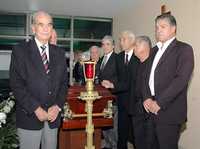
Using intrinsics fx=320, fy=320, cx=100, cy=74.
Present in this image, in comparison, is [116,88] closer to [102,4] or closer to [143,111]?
[143,111]

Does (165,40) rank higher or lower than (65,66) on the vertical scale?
higher

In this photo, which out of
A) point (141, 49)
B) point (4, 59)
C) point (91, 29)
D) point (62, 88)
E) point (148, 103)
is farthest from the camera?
point (91, 29)

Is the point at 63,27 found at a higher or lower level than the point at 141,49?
higher

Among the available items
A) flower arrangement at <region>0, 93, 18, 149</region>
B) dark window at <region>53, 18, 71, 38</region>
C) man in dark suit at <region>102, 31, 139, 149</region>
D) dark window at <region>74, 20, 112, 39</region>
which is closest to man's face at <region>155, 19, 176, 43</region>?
man in dark suit at <region>102, 31, 139, 149</region>

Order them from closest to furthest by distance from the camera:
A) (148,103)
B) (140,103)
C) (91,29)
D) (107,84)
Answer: (148,103) → (140,103) → (107,84) → (91,29)

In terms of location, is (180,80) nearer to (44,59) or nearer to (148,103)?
(148,103)

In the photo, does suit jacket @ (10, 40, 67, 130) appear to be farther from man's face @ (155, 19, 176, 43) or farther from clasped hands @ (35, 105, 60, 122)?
man's face @ (155, 19, 176, 43)

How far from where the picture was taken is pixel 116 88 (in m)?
3.71

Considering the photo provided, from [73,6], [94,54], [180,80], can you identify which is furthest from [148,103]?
[73,6]

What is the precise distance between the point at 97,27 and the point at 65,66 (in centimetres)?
679

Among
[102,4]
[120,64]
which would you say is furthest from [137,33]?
[120,64]

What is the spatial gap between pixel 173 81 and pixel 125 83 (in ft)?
3.69

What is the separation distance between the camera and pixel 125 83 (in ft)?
12.4

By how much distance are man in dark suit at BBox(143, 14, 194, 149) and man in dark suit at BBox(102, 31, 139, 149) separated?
2.60 ft
